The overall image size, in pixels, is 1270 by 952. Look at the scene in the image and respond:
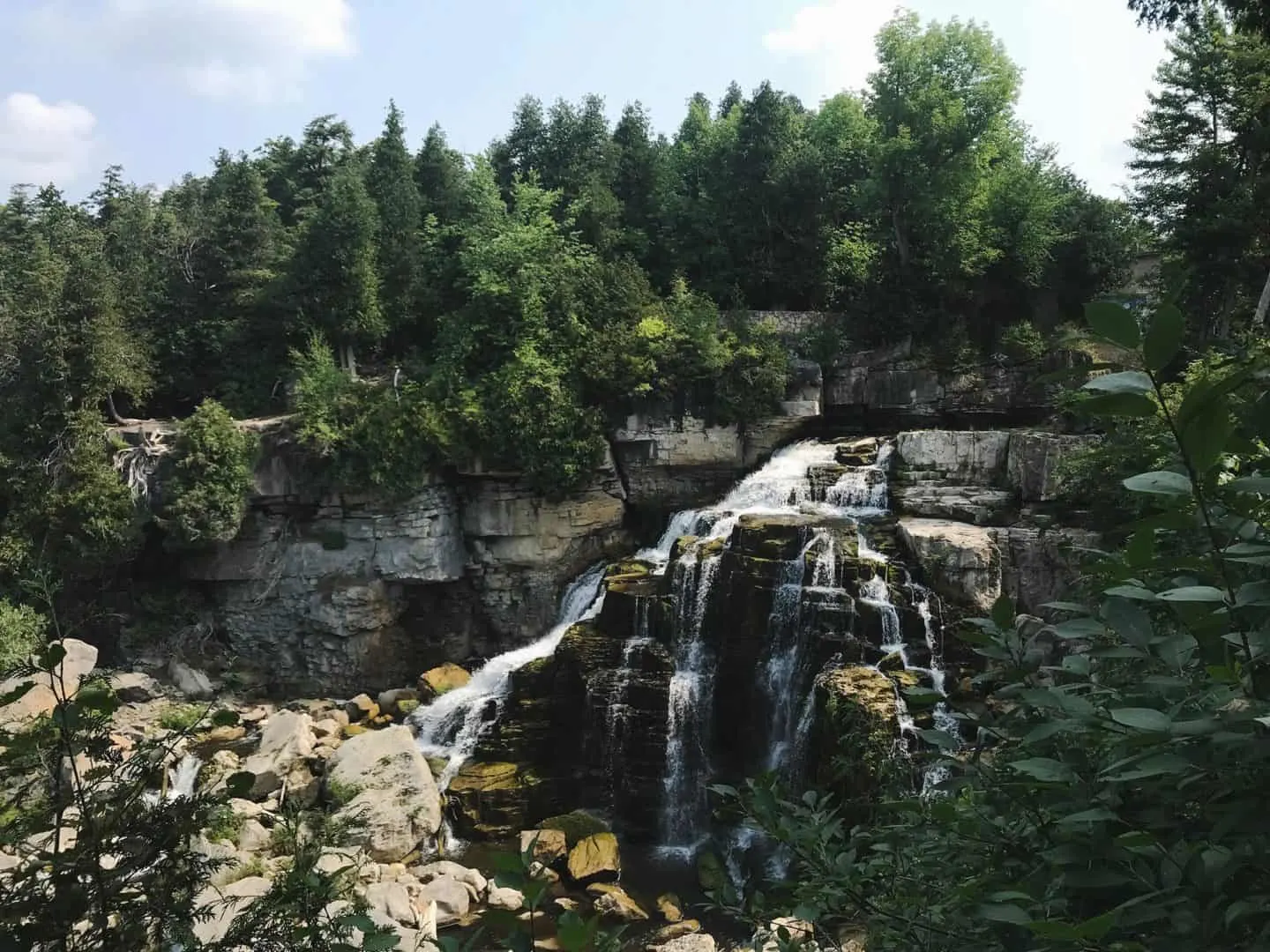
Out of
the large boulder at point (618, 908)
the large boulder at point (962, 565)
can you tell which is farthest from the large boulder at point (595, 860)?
the large boulder at point (962, 565)

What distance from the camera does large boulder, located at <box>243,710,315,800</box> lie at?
12.1 m

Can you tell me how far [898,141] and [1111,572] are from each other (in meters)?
18.9

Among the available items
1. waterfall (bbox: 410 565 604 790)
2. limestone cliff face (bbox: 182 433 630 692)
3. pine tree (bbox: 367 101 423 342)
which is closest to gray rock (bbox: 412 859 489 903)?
waterfall (bbox: 410 565 604 790)

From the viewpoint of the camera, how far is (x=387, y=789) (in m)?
11.5

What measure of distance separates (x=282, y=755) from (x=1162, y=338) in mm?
13635

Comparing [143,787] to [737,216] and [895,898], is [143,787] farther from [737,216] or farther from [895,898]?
[737,216]

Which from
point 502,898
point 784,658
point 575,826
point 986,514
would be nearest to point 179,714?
point 502,898

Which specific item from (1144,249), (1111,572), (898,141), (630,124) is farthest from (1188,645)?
(630,124)

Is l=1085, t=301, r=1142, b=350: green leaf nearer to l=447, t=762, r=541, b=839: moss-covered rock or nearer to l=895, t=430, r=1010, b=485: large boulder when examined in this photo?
l=447, t=762, r=541, b=839: moss-covered rock

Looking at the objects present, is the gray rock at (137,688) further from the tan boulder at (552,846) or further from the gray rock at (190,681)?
the tan boulder at (552,846)

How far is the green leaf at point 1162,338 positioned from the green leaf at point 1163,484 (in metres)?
0.18

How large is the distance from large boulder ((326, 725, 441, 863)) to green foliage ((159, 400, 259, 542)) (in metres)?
5.97

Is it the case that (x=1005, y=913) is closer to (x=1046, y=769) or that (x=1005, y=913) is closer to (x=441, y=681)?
(x=1046, y=769)

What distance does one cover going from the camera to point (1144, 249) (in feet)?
67.6
